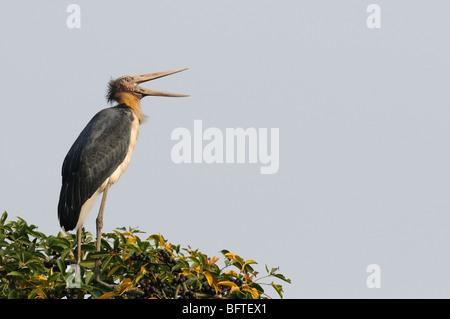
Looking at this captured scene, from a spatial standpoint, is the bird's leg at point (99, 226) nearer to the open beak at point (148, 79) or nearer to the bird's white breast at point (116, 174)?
the bird's white breast at point (116, 174)

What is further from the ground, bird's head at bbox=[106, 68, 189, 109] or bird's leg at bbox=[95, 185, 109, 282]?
bird's head at bbox=[106, 68, 189, 109]

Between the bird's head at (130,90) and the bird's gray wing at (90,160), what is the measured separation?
815mm

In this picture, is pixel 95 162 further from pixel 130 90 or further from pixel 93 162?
pixel 130 90

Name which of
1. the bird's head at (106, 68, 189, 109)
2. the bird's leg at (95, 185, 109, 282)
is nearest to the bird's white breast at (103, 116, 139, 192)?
the bird's leg at (95, 185, 109, 282)

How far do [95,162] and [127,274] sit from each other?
214cm

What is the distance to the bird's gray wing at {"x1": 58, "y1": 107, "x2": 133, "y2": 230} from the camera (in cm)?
918

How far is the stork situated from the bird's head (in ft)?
1.42

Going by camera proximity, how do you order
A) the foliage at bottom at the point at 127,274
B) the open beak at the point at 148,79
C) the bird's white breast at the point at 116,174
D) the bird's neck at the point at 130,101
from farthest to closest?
the open beak at the point at 148,79, the bird's neck at the point at 130,101, the bird's white breast at the point at 116,174, the foliage at bottom at the point at 127,274

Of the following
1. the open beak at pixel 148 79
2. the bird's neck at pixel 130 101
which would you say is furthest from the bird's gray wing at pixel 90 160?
the open beak at pixel 148 79

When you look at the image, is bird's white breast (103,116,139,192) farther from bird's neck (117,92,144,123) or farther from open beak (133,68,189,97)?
open beak (133,68,189,97)

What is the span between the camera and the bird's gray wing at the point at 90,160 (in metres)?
9.18

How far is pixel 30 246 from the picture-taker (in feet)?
27.6

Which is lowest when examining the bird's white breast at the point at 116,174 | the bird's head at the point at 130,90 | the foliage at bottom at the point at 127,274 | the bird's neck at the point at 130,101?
the foliage at bottom at the point at 127,274
